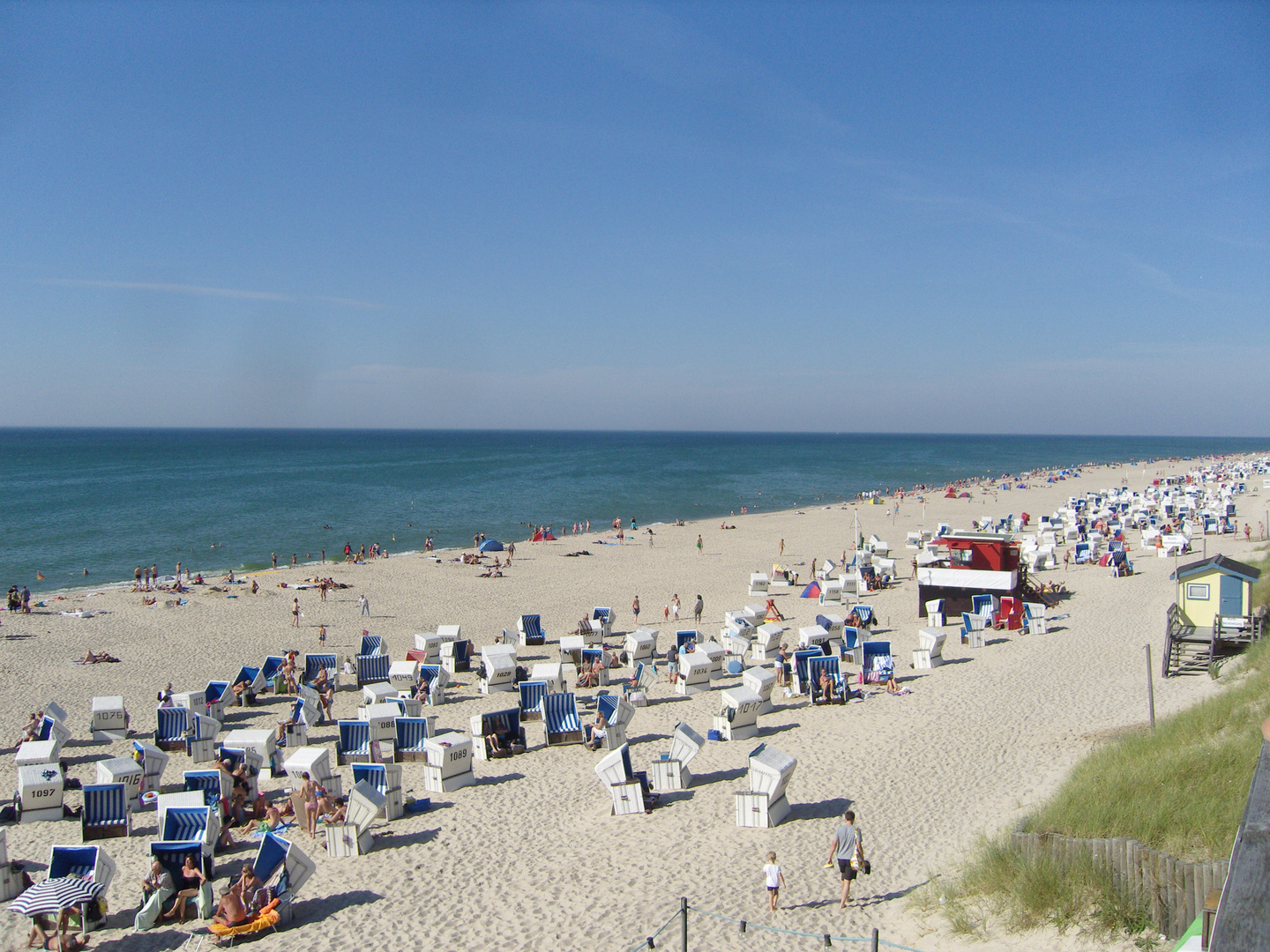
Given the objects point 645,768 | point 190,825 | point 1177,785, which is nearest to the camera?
point 1177,785

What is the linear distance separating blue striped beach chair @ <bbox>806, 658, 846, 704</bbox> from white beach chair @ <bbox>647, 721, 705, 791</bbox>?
450 centimetres

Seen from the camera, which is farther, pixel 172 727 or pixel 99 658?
pixel 99 658

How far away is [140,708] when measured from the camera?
17203mm

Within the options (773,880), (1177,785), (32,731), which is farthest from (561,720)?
(1177,785)

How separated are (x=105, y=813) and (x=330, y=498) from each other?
60285mm

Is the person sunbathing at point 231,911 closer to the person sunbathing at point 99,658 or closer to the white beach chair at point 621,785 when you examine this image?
the white beach chair at point 621,785

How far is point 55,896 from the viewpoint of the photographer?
8.14m

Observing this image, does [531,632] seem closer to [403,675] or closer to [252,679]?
[403,675]

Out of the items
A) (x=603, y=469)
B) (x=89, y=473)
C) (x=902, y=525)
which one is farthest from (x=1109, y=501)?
(x=89, y=473)

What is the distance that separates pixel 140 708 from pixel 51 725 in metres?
3.07

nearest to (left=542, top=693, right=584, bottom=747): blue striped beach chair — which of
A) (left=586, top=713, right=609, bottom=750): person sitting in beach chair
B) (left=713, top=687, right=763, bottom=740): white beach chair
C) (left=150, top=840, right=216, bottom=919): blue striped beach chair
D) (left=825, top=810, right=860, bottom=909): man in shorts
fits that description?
(left=586, top=713, right=609, bottom=750): person sitting in beach chair

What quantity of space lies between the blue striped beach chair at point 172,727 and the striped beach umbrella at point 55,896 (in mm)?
6306

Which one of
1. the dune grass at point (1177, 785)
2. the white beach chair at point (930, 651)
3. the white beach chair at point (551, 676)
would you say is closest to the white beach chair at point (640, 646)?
the white beach chair at point (551, 676)

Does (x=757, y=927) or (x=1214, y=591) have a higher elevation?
(x=1214, y=591)
